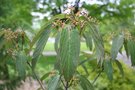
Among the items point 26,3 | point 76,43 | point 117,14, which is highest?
point 76,43

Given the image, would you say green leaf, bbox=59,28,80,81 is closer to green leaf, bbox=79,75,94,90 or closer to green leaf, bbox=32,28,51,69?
green leaf, bbox=32,28,51,69

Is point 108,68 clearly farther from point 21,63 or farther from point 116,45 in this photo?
point 21,63

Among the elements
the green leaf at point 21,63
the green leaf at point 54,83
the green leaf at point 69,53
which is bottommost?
the green leaf at point 54,83

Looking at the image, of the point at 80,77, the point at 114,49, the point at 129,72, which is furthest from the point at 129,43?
the point at 129,72

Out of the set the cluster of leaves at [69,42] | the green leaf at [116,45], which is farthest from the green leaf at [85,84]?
the green leaf at [116,45]

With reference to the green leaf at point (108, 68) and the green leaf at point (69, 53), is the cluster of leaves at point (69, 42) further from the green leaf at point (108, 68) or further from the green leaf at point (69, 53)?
the green leaf at point (108, 68)

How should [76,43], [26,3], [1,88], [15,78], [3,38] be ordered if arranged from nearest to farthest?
[76,43] → [3,38] → [1,88] → [15,78] → [26,3]

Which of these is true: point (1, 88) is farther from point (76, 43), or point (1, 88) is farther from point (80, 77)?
point (76, 43)
